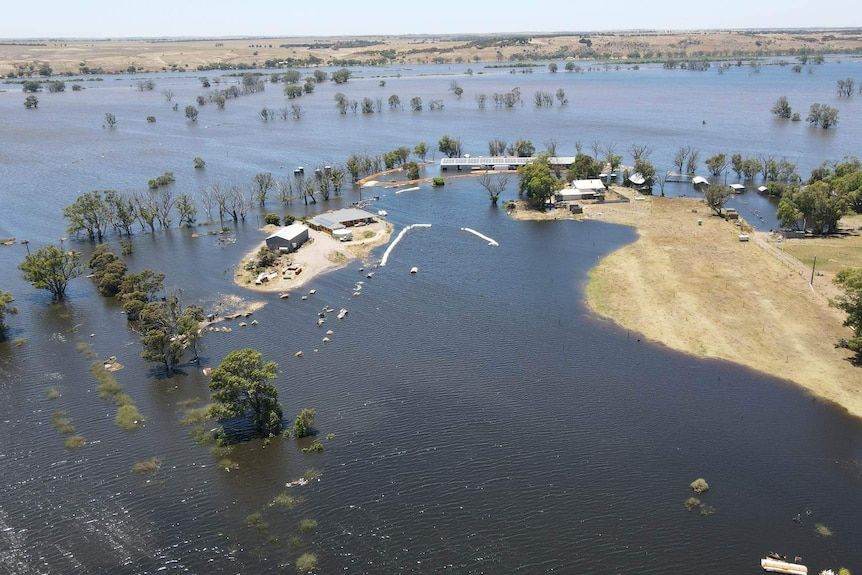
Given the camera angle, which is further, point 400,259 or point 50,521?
point 400,259

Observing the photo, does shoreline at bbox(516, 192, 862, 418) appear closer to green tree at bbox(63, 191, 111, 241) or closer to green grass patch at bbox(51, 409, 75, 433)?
green grass patch at bbox(51, 409, 75, 433)

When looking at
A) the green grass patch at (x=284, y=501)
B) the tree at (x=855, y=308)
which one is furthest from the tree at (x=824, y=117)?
the green grass patch at (x=284, y=501)

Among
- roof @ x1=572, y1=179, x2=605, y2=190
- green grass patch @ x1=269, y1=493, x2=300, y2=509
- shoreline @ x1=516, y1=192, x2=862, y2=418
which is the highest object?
roof @ x1=572, y1=179, x2=605, y2=190

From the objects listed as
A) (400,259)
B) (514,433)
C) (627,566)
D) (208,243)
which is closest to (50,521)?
(514,433)

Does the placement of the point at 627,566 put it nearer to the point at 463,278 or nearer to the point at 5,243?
the point at 463,278

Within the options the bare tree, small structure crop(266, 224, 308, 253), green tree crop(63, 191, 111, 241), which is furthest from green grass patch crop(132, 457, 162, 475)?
the bare tree

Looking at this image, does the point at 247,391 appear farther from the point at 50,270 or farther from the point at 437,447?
the point at 50,270

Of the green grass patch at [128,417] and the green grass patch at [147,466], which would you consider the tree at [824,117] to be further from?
the green grass patch at [147,466]

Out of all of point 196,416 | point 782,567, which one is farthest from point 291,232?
point 782,567
